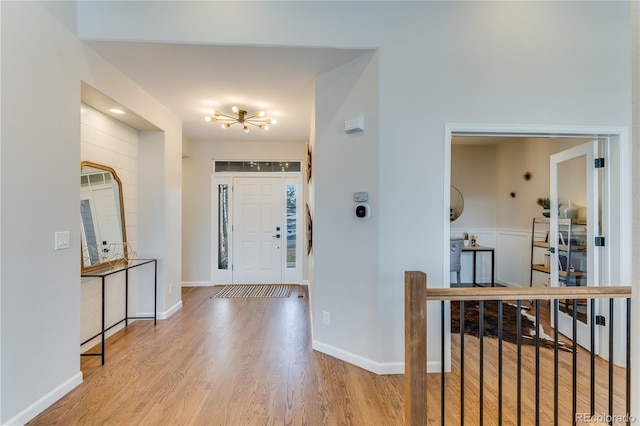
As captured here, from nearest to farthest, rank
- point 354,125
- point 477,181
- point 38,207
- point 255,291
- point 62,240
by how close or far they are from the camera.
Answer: point 38,207, point 62,240, point 354,125, point 255,291, point 477,181

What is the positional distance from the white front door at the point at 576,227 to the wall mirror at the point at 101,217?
421 cm

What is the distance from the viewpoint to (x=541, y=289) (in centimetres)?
155

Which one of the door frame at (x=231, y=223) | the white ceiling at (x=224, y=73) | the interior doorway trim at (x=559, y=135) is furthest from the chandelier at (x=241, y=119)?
the interior doorway trim at (x=559, y=135)

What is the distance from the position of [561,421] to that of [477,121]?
2.13 metres

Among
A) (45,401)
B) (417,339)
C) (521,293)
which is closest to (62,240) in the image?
(45,401)

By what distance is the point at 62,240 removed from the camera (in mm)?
2145

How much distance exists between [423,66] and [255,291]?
3953 millimetres

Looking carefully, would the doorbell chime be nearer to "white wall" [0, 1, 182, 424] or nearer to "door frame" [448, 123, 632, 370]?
"door frame" [448, 123, 632, 370]

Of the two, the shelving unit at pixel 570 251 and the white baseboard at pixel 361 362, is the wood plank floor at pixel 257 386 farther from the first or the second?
the shelving unit at pixel 570 251

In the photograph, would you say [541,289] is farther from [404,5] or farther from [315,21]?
[315,21]

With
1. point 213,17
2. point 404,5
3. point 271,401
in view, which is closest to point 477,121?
point 404,5

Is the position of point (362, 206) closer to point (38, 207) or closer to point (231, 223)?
point (38, 207)

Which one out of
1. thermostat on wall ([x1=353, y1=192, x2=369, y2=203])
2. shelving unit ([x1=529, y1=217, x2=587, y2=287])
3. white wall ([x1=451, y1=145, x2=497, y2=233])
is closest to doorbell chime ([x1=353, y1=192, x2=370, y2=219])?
thermostat on wall ([x1=353, y1=192, x2=369, y2=203])

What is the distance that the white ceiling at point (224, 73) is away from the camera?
2441 millimetres
